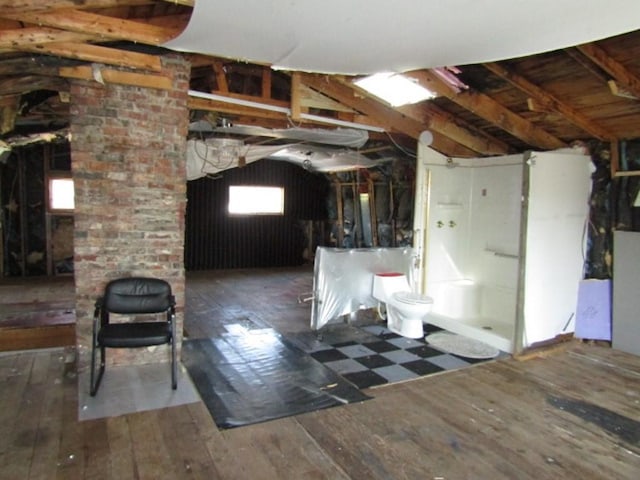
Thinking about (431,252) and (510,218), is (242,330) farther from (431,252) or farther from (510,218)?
(510,218)

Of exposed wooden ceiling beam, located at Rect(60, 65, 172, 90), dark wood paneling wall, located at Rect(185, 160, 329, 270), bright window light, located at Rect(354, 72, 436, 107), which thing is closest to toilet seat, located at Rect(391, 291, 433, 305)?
bright window light, located at Rect(354, 72, 436, 107)

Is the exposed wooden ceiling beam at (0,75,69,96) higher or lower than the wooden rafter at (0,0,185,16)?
lower

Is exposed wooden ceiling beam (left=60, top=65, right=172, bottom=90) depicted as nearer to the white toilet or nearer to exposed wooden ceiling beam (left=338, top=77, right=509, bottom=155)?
exposed wooden ceiling beam (left=338, top=77, right=509, bottom=155)

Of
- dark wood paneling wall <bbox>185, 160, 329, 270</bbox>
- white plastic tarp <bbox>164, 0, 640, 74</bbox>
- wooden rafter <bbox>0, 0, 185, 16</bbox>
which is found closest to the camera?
white plastic tarp <bbox>164, 0, 640, 74</bbox>

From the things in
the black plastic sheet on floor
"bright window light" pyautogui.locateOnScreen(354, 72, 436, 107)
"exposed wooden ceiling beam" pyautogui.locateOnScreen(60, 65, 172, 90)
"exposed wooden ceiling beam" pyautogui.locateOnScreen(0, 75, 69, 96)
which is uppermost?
"bright window light" pyautogui.locateOnScreen(354, 72, 436, 107)

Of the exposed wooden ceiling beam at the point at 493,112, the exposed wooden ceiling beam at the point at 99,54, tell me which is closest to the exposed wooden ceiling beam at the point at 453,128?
the exposed wooden ceiling beam at the point at 493,112

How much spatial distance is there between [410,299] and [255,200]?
5129 millimetres

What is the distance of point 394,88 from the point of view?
3494 mm

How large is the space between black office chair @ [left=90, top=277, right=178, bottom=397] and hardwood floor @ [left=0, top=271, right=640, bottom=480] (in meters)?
0.41

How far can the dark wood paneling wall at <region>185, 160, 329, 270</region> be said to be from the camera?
8.23 metres

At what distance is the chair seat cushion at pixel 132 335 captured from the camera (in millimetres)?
2947

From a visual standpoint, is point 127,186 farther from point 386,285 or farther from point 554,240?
point 554,240

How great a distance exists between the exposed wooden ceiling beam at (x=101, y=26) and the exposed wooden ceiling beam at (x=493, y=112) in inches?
68.2

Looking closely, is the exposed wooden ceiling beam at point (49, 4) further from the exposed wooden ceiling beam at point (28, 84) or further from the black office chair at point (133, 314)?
the black office chair at point (133, 314)
